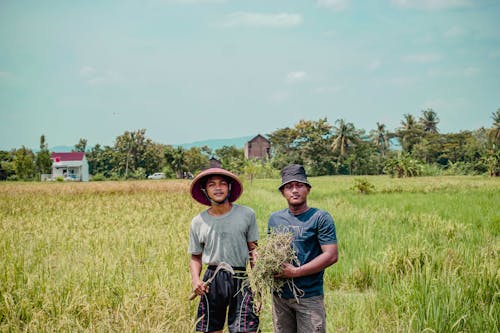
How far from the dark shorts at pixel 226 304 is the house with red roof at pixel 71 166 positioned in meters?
60.2

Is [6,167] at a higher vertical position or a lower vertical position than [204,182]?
higher

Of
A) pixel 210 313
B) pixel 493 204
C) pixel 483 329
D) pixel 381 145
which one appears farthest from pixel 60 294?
pixel 381 145

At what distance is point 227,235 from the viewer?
106 inches

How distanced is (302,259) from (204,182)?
85cm

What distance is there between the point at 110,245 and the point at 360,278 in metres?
Answer: 3.39

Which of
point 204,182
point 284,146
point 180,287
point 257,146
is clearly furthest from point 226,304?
point 257,146

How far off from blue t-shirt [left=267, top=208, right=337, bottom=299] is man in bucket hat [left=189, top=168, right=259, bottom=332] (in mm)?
265

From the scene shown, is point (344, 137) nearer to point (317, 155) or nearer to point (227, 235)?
point (317, 155)

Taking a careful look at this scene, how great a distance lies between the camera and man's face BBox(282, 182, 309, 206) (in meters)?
2.47

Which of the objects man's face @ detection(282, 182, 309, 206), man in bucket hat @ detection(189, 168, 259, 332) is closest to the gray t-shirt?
man in bucket hat @ detection(189, 168, 259, 332)

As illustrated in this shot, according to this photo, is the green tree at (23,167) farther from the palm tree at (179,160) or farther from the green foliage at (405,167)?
the green foliage at (405,167)

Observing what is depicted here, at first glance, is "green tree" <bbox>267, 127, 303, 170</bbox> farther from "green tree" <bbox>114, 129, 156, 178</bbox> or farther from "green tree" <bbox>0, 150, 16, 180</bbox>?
"green tree" <bbox>0, 150, 16, 180</bbox>

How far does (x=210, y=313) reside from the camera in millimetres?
2652

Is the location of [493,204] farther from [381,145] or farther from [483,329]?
[381,145]
